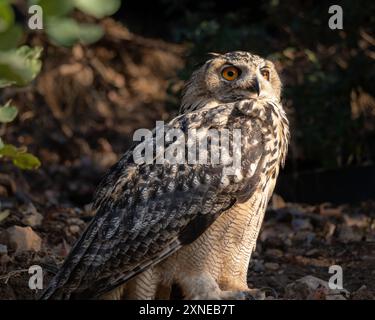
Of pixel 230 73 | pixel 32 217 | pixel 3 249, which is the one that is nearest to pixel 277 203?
pixel 32 217

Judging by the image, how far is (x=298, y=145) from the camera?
7.31 meters

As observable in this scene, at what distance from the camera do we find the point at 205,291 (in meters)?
3.64

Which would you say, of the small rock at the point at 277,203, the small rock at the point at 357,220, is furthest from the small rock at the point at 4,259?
the small rock at the point at 357,220

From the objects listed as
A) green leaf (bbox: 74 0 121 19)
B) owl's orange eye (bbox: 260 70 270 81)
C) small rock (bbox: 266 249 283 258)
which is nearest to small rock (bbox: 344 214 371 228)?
small rock (bbox: 266 249 283 258)

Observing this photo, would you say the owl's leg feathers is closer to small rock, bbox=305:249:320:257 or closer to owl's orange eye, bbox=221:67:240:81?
owl's orange eye, bbox=221:67:240:81

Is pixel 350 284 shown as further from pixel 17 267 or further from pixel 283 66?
pixel 283 66

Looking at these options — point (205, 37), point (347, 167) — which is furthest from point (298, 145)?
point (205, 37)

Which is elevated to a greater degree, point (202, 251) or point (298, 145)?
point (298, 145)

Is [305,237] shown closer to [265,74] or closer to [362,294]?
[362,294]

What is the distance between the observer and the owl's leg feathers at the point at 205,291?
3.63 m

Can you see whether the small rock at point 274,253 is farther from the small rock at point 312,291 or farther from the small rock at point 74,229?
the small rock at point 74,229

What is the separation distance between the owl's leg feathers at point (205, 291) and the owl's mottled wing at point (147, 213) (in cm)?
18

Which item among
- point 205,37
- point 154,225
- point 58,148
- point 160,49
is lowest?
point 154,225

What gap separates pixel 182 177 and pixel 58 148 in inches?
209
